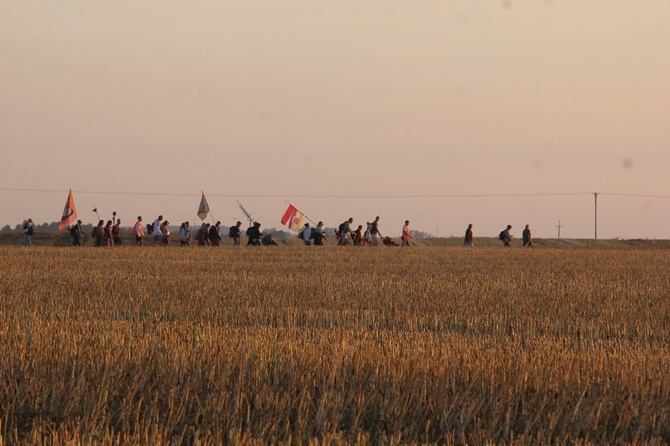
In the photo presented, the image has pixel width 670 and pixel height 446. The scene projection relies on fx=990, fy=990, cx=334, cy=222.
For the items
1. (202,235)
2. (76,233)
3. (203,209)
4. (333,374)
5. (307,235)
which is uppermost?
(203,209)

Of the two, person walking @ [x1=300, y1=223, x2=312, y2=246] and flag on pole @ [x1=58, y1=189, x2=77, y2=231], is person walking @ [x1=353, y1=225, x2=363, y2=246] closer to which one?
person walking @ [x1=300, y1=223, x2=312, y2=246]

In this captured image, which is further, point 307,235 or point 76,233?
point 307,235

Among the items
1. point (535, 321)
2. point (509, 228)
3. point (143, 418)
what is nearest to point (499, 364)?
point (143, 418)

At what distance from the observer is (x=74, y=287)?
17.4m

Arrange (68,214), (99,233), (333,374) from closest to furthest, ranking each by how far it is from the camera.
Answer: (333,374)
(99,233)
(68,214)

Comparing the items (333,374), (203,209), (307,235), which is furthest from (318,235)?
(333,374)

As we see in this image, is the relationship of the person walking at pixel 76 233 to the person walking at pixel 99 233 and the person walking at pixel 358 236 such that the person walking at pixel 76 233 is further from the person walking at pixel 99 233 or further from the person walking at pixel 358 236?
the person walking at pixel 358 236

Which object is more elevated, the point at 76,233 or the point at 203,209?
the point at 203,209

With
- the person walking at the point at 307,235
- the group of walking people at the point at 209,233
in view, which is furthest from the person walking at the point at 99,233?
the person walking at the point at 307,235

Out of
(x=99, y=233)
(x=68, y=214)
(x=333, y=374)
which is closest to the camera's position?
(x=333, y=374)

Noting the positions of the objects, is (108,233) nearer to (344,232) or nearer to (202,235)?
(202,235)

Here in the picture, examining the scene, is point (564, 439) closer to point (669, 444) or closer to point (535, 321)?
point (669, 444)

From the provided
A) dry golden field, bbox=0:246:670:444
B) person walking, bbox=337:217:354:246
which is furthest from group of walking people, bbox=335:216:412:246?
dry golden field, bbox=0:246:670:444

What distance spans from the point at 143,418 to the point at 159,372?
134 cm
